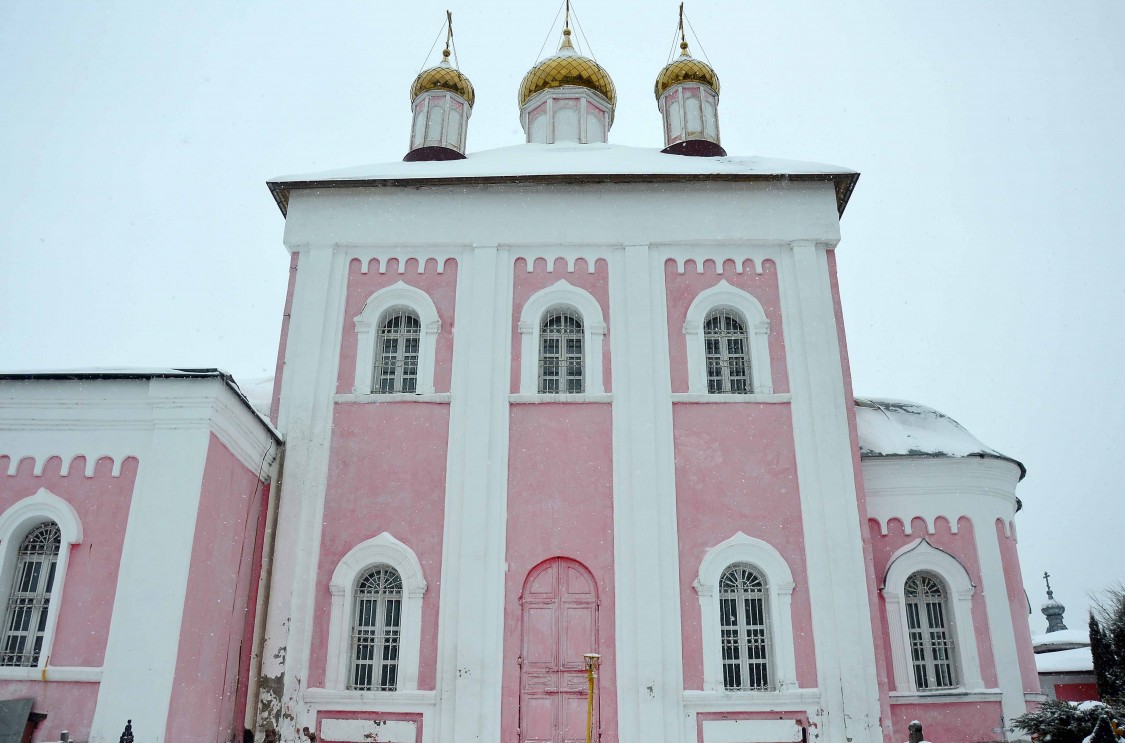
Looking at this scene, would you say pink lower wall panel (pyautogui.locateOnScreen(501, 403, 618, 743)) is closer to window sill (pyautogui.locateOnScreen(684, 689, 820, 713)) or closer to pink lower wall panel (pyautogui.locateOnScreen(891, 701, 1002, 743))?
window sill (pyautogui.locateOnScreen(684, 689, 820, 713))

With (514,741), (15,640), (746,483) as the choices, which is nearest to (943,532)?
(746,483)

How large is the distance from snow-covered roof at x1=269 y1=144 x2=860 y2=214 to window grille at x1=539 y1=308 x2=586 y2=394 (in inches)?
73.0

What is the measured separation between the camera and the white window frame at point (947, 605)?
10672 mm

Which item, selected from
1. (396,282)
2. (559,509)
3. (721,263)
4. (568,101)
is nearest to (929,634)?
(559,509)

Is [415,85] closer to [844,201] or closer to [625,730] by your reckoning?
[844,201]

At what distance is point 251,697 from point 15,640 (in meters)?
2.42

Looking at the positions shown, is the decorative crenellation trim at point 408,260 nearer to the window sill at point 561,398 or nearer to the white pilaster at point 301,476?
the white pilaster at point 301,476

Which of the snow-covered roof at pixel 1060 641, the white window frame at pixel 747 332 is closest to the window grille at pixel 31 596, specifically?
the white window frame at pixel 747 332

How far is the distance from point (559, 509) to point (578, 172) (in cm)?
442

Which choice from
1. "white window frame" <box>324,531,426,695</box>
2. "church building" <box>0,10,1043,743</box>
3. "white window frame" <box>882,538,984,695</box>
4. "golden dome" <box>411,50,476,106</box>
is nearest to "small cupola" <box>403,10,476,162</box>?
"golden dome" <box>411,50,476,106</box>

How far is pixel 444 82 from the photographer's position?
51.2 ft

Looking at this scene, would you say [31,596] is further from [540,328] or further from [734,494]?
[734,494]

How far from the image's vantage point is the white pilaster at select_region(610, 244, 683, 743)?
395 inches

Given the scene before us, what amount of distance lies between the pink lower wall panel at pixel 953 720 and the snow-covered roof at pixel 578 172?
253 inches
